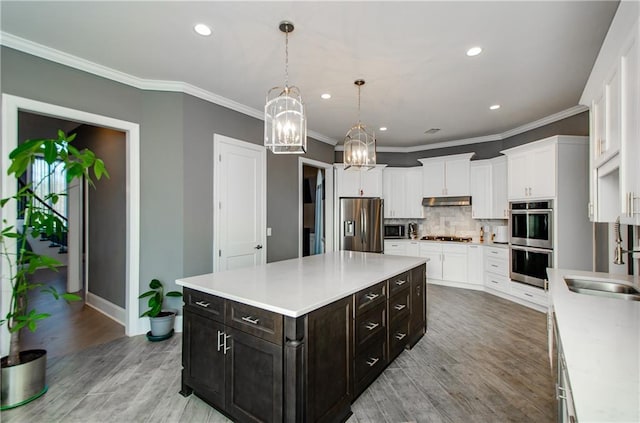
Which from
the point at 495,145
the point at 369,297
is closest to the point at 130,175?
the point at 369,297

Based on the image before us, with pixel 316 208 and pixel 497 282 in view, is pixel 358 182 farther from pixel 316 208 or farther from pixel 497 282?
pixel 497 282

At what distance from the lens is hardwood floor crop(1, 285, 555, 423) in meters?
1.98

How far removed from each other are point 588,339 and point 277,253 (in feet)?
12.1

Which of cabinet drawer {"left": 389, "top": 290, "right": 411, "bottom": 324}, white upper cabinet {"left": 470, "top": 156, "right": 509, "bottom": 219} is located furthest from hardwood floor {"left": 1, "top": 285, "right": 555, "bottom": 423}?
white upper cabinet {"left": 470, "top": 156, "right": 509, "bottom": 219}

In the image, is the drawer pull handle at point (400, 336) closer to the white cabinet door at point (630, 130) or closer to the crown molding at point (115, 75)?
the white cabinet door at point (630, 130)

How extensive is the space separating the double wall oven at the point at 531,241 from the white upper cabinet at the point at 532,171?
15cm

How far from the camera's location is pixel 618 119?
64.4 inches

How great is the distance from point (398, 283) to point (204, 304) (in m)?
1.63

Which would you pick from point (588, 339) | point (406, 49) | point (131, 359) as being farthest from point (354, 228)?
point (588, 339)

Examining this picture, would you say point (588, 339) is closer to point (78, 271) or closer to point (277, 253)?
point (277, 253)

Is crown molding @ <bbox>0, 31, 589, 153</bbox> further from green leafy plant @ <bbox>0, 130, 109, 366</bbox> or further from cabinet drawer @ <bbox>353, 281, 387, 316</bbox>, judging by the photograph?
cabinet drawer @ <bbox>353, 281, 387, 316</bbox>

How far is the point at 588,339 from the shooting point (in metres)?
1.25

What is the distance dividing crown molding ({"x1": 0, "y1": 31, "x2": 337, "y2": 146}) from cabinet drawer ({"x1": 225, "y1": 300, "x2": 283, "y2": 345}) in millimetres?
2642

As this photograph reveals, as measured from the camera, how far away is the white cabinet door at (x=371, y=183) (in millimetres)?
5867
